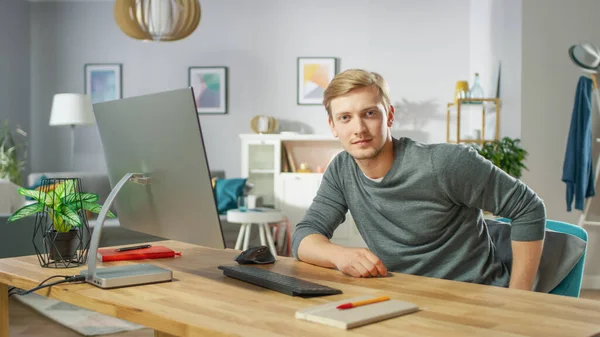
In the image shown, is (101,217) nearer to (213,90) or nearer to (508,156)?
(508,156)

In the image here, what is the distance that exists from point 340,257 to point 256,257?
0.78ft

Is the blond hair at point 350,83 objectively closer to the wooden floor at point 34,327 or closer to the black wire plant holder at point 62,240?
the black wire plant holder at point 62,240

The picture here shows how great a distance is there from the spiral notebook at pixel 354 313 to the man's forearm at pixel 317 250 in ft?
1.38

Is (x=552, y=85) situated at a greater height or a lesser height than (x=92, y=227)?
greater

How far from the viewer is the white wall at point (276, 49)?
726 cm

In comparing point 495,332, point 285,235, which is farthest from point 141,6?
point 495,332

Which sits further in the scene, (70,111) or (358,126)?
(70,111)

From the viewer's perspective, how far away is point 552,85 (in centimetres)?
485

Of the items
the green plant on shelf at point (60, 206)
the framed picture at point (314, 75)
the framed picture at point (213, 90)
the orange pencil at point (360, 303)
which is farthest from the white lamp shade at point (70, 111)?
the orange pencil at point (360, 303)

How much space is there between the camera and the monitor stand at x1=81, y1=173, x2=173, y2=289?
1.45m

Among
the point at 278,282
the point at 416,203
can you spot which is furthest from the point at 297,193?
the point at 278,282

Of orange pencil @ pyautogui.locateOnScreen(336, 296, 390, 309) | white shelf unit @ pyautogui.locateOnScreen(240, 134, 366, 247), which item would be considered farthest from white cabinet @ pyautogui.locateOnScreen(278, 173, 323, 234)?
orange pencil @ pyautogui.locateOnScreen(336, 296, 390, 309)

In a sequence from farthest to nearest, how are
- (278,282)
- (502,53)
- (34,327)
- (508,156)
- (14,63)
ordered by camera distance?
(14,63) < (502,53) < (508,156) < (34,327) < (278,282)

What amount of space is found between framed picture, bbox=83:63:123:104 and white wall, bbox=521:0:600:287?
4.47 meters
